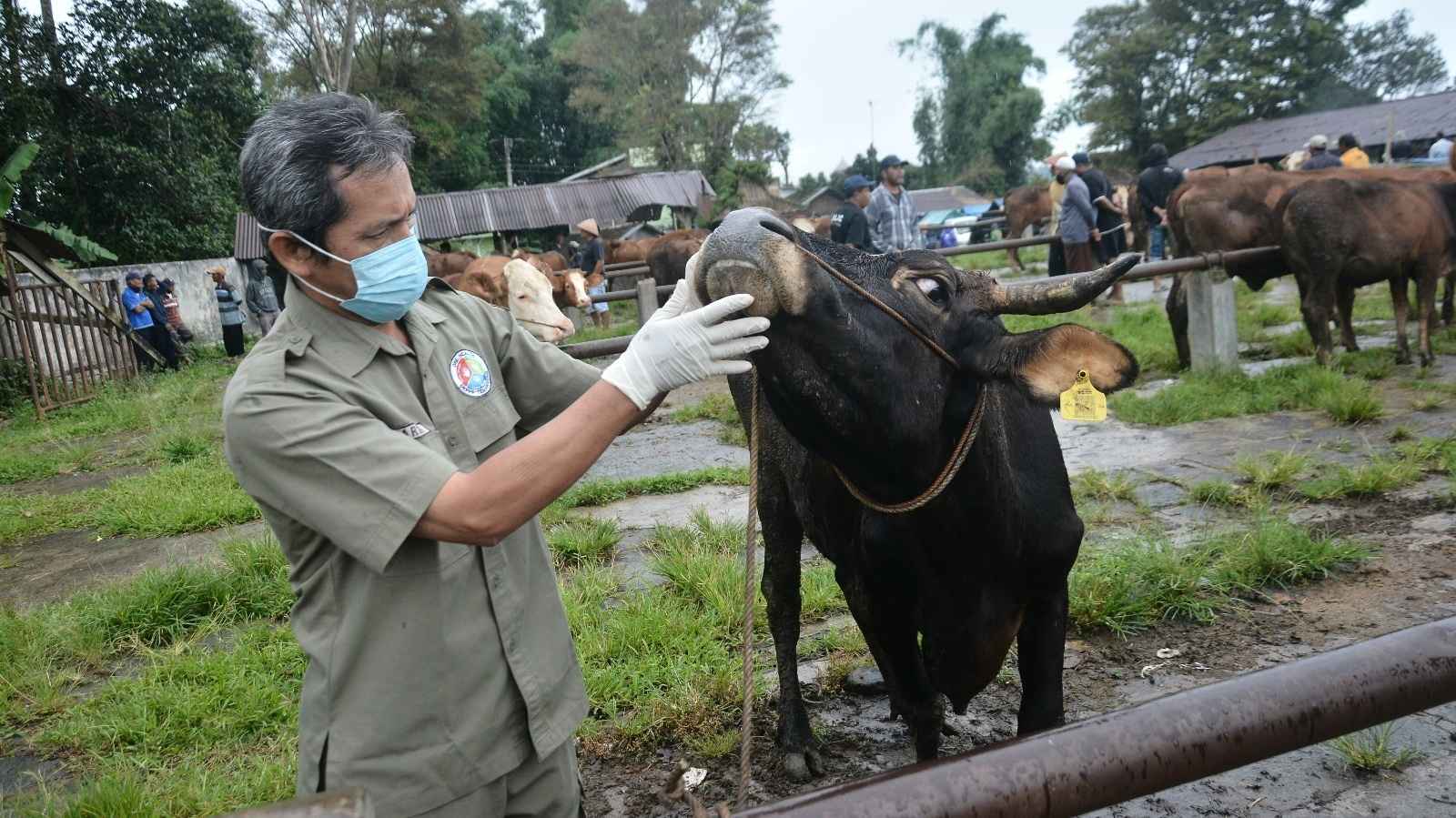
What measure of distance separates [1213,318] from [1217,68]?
3677 centimetres

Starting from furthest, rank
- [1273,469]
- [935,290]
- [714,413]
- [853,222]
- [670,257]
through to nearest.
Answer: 1. [670,257]
2. [853,222]
3. [714,413]
4. [1273,469]
5. [935,290]

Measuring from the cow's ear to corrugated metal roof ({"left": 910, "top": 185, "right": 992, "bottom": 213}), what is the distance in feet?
135

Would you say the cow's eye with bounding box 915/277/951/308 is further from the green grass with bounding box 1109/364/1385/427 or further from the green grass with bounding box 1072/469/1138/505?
the green grass with bounding box 1109/364/1385/427

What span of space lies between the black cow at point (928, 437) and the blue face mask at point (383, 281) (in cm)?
59

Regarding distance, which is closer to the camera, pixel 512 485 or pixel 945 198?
pixel 512 485

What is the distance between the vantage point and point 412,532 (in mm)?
1628

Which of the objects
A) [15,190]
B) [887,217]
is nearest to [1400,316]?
[887,217]

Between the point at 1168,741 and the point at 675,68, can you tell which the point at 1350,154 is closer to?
the point at 1168,741

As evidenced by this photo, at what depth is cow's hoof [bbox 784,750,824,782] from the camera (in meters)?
3.12

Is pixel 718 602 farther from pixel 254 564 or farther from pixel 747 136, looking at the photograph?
pixel 747 136

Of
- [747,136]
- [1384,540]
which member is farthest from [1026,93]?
[1384,540]

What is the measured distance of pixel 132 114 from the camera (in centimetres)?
2017

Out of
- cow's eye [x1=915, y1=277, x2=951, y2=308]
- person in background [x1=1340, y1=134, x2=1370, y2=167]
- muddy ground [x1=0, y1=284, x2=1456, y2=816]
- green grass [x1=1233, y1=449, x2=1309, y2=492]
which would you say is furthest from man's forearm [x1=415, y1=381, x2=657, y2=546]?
person in background [x1=1340, y1=134, x2=1370, y2=167]

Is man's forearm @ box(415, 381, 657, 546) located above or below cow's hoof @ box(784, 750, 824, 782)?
above
